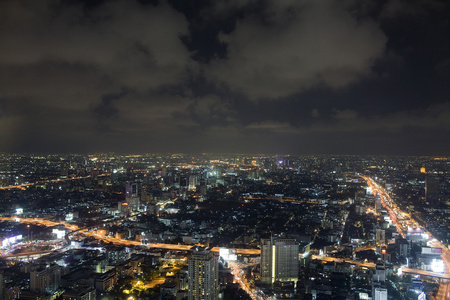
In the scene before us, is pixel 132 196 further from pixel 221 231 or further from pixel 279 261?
pixel 279 261

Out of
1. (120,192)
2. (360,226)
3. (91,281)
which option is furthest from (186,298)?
(120,192)

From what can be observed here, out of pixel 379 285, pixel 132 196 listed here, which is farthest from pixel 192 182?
pixel 379 285

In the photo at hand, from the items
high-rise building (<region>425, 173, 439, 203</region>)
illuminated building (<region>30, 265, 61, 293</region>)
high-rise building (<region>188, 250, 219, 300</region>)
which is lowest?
illuminated building (<region>30, 265, 61, 293</region>)

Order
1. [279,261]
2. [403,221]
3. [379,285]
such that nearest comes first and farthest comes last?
[379,285] < [279,261] < [403,221]

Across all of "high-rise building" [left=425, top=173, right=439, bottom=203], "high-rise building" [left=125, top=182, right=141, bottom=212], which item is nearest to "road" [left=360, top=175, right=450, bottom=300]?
"high-rise building" [left=425, top=173, right=439, bottom=203]

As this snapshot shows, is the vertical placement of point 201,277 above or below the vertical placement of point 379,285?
above

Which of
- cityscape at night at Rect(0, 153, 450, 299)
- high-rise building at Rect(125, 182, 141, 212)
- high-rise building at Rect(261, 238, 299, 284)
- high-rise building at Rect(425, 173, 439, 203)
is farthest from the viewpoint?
high-rise building at Rect(125, 182, 141, 212)

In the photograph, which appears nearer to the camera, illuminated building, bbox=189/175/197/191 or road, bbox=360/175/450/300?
road, bbox=360/175/450/300

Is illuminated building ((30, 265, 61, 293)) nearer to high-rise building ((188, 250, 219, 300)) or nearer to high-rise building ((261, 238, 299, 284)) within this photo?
high-rise building ((188, 250, 219, 300))

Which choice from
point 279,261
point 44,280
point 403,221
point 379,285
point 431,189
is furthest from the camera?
point 403,221
